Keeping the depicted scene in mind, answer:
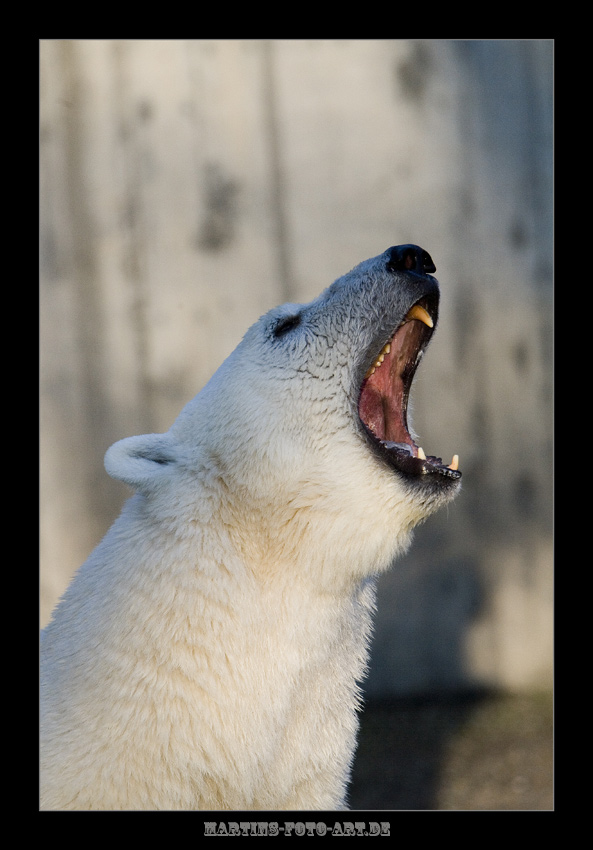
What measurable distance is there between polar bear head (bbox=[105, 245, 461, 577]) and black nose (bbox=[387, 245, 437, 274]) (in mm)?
54

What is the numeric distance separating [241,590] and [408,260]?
2.89 feet

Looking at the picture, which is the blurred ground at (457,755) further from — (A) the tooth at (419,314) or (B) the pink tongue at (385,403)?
(A) the tooth at (419,314)

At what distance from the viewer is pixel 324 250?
3.86 metres

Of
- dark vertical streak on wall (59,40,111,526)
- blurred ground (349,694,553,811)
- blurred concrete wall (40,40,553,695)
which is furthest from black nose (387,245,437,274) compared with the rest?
blurred ground (349,694,553,811)

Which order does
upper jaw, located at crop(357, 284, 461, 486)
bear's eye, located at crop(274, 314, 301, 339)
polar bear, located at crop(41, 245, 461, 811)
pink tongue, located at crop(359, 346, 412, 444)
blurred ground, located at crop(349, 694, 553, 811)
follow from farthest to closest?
1. blurred ground, located at crop(349, 694, 553, 811)
2. pink tongue, located at crop(359, 346, 412, 444)
3. bear's eye, located at crop(274, 314, 301, 339)
4. upper jaw, located at crop(357, 284, 461, 486)
5. polar bear, located at crop(41, 245, 461, 811)

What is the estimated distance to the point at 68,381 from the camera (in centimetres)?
380

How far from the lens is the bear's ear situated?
1745 millimetres

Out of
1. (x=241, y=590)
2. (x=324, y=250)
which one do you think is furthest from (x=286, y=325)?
(x=324, y=250)

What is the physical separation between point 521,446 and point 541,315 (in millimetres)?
662

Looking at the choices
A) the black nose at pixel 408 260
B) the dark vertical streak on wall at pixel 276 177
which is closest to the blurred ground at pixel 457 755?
the dark vertical streak on wall at pixel 276 177

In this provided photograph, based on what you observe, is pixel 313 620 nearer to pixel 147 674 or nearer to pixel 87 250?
pixel 147 674

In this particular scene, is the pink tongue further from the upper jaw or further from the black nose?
the black nose

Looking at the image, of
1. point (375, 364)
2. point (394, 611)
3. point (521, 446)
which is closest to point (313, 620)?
point (375, 364)

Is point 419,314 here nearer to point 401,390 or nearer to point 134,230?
point 401,390
